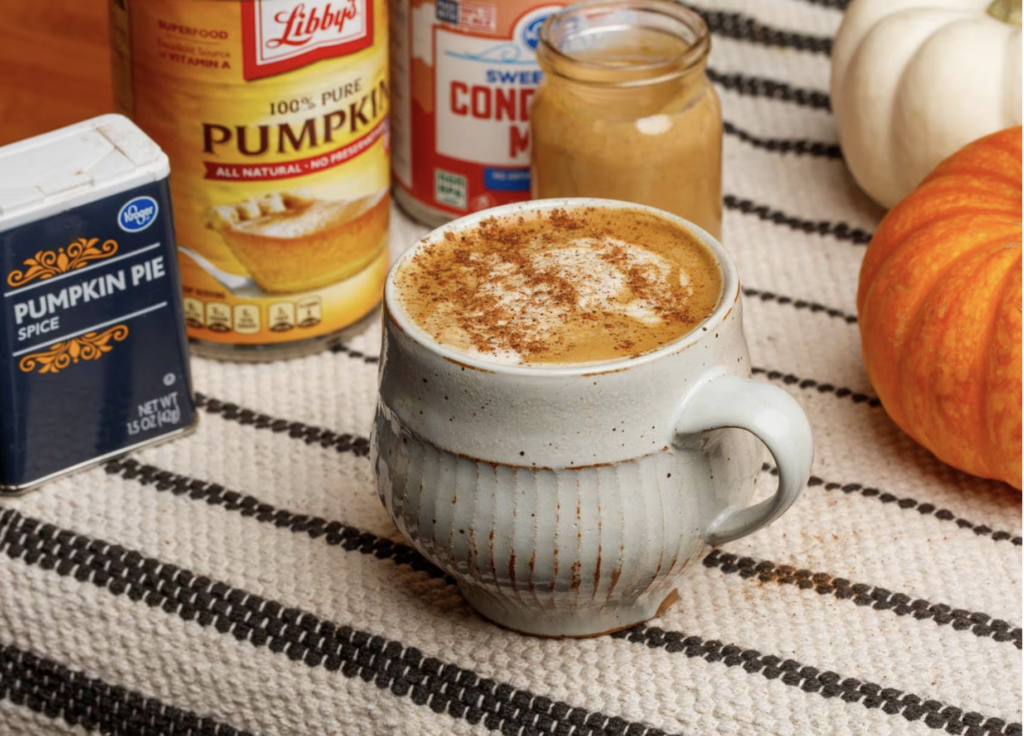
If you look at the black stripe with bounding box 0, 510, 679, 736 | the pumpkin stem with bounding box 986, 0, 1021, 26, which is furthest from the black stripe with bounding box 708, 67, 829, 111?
the black stripe with bounding box 0, 510, 679, 736

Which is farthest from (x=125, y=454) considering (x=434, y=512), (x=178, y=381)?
(x=434, y=512)

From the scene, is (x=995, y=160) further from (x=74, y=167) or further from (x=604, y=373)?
(x=74, y=167)

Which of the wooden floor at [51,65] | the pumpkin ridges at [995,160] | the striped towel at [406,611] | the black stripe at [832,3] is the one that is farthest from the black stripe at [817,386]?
the wooden floor at [51,65]

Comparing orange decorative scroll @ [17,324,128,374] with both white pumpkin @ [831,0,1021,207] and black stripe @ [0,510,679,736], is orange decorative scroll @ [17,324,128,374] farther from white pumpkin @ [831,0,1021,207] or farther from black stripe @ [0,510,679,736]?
white pumpkin @ [831,0,1021,207]

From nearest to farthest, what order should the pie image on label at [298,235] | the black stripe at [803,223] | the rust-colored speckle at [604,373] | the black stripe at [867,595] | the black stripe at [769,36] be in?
1. the rust-colored speckle at [604,373]
2. the black stripe at [867,595]
3. the pie image on label at [298,235]
4. the black stripe at [803,223]
5. the black stripe at [769,36]

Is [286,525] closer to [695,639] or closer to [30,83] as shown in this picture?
[695,639]

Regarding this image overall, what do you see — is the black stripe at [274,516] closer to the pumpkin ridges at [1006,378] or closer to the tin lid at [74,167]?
the tin lid at [74,167]
